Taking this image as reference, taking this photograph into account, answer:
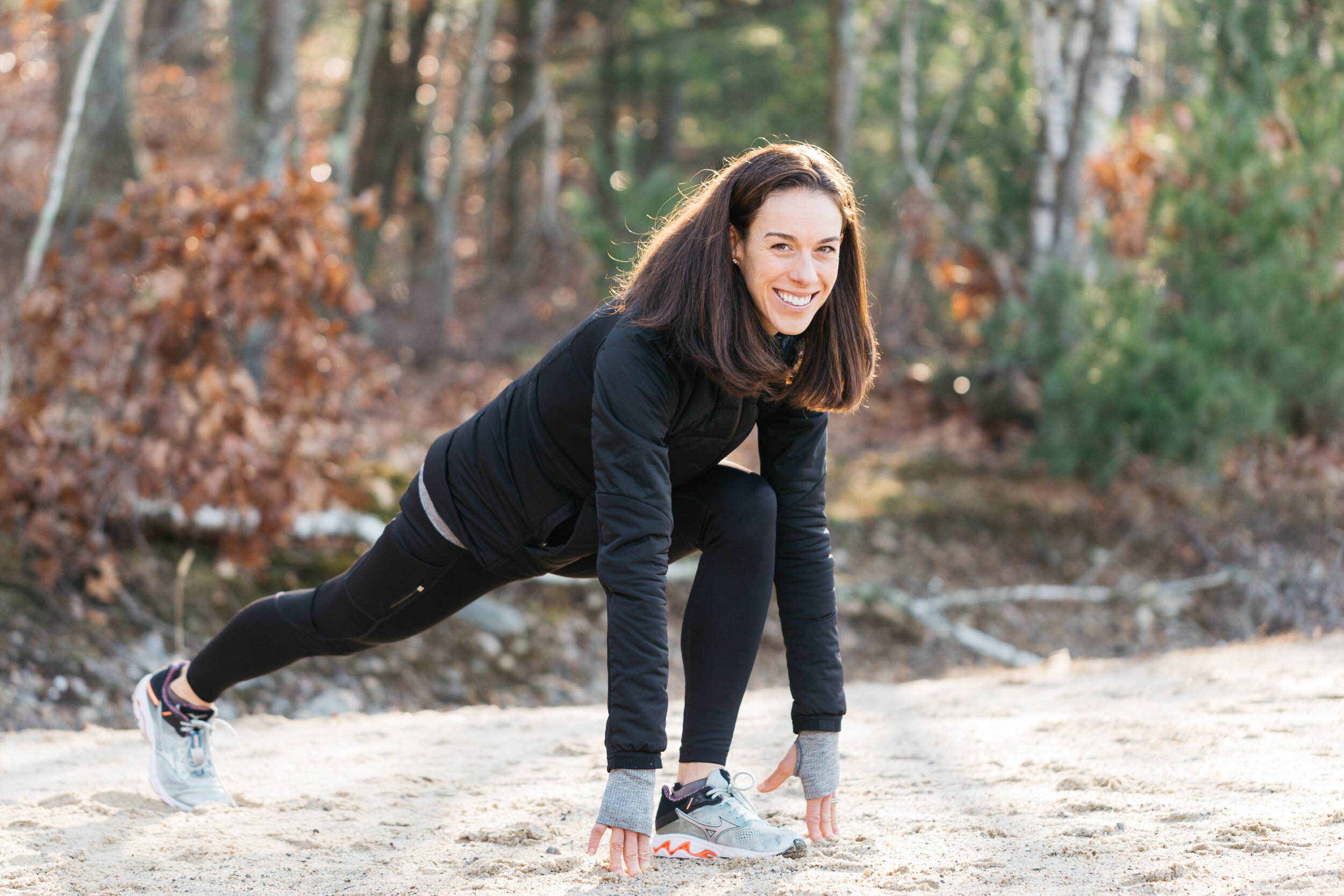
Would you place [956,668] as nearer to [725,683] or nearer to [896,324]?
[725,683]

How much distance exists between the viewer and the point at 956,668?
223 inches

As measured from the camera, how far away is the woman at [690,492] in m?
2.27

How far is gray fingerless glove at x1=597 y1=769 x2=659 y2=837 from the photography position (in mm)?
2156

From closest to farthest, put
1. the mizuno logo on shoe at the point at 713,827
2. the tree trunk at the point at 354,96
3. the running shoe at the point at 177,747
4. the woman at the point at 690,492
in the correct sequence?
the woman at the point at 690,492, the mizuno logo on shoe at the point at 713,827, the running shoe at the point at 177,747, the tree trunk at the point at 354,96

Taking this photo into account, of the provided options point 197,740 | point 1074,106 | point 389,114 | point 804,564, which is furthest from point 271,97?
point 389,114

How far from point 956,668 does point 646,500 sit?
3804 mm

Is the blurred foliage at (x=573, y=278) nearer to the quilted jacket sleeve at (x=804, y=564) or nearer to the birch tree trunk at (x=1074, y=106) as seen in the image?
the birch tree trunk at (x=1074, y=106)

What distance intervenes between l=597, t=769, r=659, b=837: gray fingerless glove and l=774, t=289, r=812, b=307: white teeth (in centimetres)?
97

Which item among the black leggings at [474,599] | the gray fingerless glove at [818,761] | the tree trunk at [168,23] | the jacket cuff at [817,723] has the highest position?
the tree trunk at [168,23]

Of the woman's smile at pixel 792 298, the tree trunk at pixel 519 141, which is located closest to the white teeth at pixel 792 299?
the woman's smile at pixel 792 298

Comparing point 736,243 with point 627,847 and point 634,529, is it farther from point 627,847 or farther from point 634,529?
point 627,847

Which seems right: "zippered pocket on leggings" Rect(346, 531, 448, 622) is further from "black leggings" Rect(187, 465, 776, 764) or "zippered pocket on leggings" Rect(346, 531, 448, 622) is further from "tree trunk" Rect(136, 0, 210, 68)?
"tree trunk" Rect(136, 0, 210, 68)

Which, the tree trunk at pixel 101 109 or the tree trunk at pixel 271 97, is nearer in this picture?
the tree trunk at pixel 271 97

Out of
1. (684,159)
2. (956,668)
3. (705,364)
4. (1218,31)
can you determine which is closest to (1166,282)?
(1218,31)
